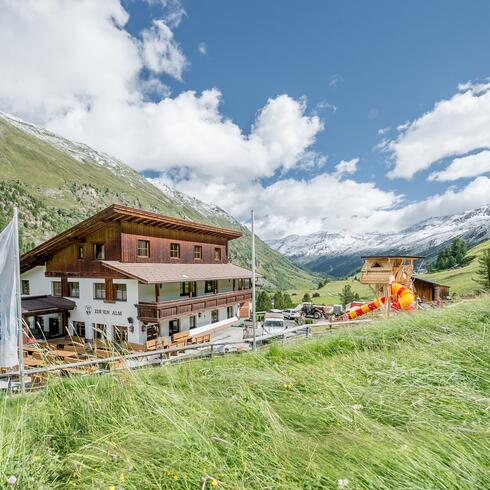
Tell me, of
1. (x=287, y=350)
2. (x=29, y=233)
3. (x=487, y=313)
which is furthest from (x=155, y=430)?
(x=29, y=233)

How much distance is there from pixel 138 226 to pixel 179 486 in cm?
2433

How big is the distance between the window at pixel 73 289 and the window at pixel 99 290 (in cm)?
225

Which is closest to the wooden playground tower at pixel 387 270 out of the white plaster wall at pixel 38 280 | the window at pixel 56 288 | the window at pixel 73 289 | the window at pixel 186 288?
the window at pixel 186 288

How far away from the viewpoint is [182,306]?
942 inches

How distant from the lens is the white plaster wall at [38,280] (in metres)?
27.5

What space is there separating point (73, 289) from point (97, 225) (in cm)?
659

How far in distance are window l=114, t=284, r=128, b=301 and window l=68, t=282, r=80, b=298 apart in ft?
15.3

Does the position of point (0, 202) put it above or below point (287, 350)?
above

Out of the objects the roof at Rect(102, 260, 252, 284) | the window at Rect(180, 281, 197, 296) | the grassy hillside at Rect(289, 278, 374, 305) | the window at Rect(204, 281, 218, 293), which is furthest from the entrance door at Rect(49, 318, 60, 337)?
the grassy hillside at Rect(289, 278, 374, 305)

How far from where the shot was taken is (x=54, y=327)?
2586cm

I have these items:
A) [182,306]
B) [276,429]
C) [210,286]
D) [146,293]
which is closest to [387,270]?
[182,306]

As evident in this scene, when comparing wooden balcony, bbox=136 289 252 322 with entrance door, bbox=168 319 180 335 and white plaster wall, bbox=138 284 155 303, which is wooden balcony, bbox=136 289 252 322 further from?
entrance door, bbox=168 319 180 335

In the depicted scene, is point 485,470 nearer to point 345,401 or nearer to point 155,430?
point 345,401

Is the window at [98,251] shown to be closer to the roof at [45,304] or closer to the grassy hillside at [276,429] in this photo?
the roof at [45,304]
